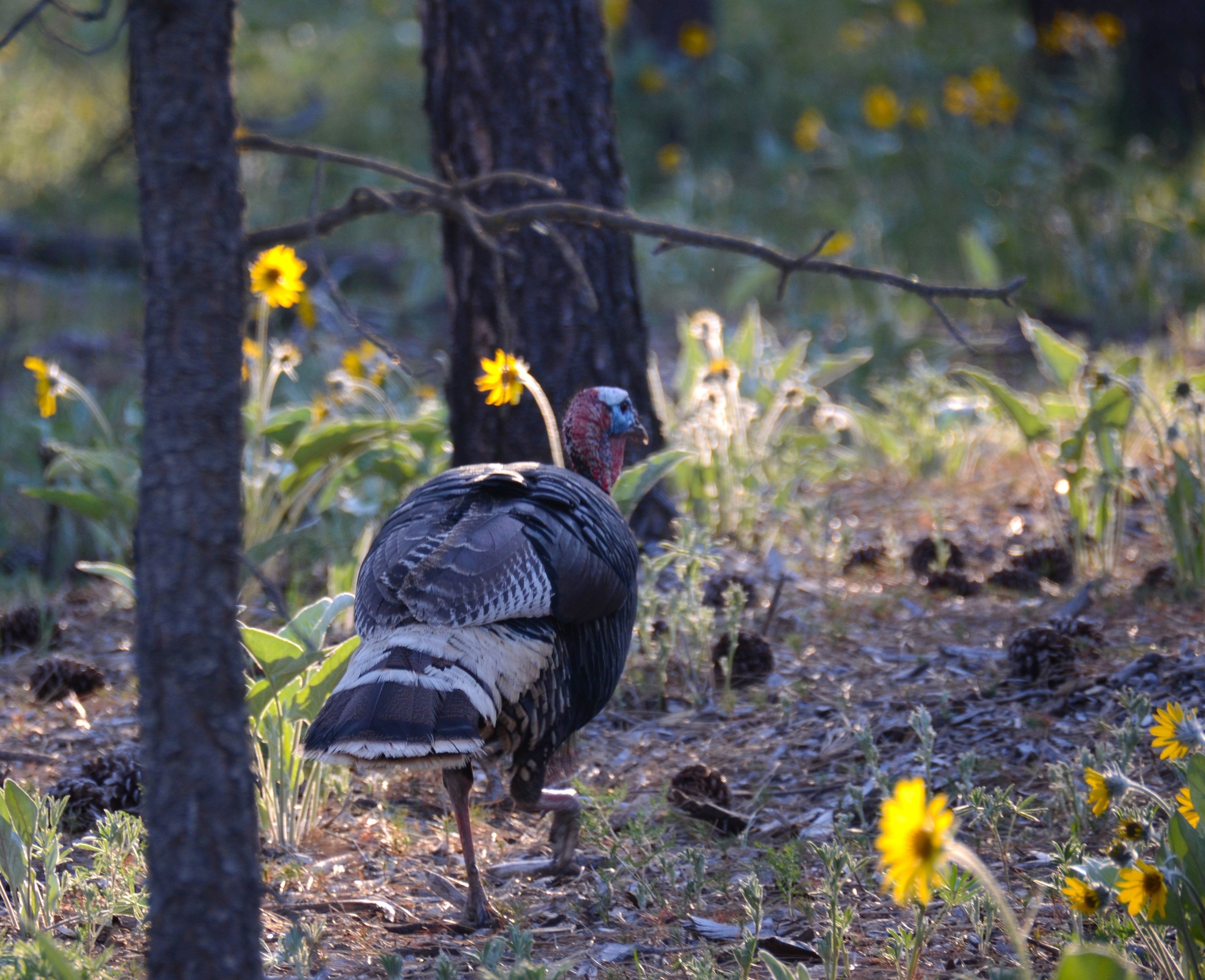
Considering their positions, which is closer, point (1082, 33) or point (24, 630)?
point (24, 630)

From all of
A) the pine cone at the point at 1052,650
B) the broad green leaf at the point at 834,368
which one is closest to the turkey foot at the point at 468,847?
the pine cone at the point at 1052,650

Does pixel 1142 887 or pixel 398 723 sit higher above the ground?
pixel 398 723

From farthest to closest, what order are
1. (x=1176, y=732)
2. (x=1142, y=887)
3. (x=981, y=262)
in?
(x=981, y=262)
(x=1176, y=732)
(x=1142, y=887)

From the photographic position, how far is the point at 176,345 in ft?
5.64

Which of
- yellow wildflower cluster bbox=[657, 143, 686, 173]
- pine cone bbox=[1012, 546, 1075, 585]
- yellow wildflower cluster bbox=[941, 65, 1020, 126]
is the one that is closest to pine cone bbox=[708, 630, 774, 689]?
pine cone bbox=[1012, 546, 1075, 585]

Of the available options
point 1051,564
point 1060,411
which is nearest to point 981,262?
point 1060,411

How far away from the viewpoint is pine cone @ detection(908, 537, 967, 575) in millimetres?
4559

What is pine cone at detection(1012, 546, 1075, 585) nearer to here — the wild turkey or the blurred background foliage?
the blurred background foliage

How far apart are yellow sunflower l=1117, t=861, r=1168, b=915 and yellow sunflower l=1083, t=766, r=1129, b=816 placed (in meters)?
0.11

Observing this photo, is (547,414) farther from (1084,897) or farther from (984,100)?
(984,100)

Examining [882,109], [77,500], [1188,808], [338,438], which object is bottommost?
[1188,808]

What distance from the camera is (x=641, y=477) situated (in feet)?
12.6

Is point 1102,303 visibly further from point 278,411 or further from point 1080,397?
point 278,411

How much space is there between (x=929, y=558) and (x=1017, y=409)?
2.23ft
